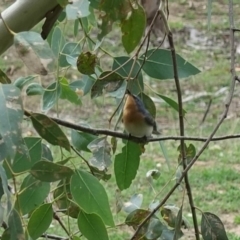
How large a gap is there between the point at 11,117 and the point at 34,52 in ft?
0.26

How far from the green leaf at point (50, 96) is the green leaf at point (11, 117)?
31 cm

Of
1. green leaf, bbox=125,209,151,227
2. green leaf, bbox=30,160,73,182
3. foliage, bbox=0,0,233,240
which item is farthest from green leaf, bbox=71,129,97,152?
green leaf, bbox=30,160,73,182

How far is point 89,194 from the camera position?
30.3 inches

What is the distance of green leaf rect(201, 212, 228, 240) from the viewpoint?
79 cm

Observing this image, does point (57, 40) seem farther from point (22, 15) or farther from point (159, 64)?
point (22, 15)

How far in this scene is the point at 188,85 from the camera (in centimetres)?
471

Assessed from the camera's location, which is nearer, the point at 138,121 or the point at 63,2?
the point at 63,2

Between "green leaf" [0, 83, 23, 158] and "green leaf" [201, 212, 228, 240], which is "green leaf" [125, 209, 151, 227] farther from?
"green leaf" [0, 83, 23, 158]

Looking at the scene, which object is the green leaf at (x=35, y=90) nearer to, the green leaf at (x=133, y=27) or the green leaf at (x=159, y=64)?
the green leaf at (x=159, y=64)

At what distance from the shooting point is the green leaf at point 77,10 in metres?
0.61

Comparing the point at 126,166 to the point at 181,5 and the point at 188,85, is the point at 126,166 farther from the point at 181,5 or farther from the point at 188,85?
the point at 181,5

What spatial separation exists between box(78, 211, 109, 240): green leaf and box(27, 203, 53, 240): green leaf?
0.04 metres

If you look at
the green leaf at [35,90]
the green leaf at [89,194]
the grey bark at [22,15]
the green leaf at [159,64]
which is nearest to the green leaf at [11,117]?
the grey bark at [22,15]

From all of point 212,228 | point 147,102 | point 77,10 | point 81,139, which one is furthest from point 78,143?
point 77,10
